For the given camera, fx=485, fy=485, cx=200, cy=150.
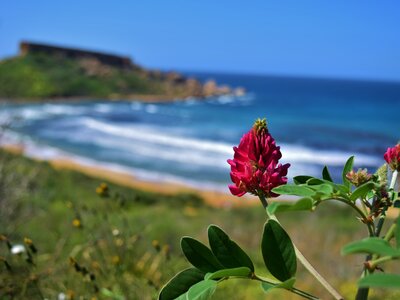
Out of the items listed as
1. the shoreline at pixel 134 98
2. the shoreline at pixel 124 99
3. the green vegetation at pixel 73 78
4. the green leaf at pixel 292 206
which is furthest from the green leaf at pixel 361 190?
the shoreline at pixel 134 98

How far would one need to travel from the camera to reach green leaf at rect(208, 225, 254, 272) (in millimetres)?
874

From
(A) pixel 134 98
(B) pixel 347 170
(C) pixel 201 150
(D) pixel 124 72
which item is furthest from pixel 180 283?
(D) pixel 124 72

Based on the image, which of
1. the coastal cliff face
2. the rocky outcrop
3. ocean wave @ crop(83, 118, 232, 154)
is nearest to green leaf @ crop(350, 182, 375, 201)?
ocean wave @ crop(83, 118, 232, 154)

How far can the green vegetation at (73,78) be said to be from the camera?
3211 inches

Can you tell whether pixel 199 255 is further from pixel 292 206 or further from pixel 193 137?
pixel 193 137

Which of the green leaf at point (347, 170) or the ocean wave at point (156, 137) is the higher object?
the green leaf at point (347, 170)

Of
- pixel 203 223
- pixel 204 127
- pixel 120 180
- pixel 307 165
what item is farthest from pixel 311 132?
pixel 203 223

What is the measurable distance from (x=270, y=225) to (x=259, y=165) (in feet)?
0.46

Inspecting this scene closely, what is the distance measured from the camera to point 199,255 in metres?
0.88

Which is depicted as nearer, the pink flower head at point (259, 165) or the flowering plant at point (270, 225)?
the flowering plant at point (270, 225)

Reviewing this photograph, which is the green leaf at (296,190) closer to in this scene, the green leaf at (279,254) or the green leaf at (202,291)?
the green leaf at (279,254)

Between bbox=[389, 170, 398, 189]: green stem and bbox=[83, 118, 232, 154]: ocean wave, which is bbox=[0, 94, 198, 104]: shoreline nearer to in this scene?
bbox=[83, 118, 232, 154]: ocean wave

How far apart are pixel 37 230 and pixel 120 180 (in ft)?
65.9

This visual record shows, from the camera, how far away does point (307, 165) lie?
31.7 m
